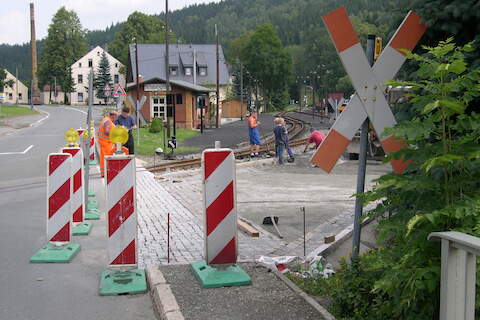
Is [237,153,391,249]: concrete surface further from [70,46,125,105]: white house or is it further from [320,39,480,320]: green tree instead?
[70,46,125,105]: white house

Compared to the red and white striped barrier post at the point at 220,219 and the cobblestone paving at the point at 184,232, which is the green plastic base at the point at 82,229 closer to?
the cobblestone paving at the point at 184,232

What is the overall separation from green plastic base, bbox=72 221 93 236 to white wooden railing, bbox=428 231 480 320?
22.1 feet

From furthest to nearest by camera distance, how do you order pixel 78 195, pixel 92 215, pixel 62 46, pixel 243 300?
pixel 62 46 → pixel 92 215 → pixel 78 195 → pixel 243 300

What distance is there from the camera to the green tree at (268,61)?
11069 centimetres

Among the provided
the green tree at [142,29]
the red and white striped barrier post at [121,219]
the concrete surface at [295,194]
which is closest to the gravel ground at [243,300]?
the red and white striped barrier post at [121,219]

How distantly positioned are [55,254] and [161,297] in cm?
250

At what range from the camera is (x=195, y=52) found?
271ft

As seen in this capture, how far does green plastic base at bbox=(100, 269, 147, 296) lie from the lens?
19.9ft

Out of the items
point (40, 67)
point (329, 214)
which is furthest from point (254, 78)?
point (329, 214)

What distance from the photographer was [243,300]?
539 centimetres

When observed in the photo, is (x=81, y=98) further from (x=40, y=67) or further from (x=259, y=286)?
(x=259, y=286)

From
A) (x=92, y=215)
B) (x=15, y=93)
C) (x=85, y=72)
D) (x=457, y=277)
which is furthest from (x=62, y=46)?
(x=457, y=277)

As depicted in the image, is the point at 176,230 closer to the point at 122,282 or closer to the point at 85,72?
the point at 122,282

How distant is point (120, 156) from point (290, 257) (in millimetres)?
2461
